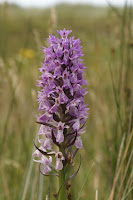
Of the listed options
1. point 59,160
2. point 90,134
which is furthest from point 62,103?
point 90,134

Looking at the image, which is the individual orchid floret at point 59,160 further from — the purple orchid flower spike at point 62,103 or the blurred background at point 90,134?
the blurred background at point 90,134

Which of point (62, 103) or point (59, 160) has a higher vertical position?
point (62, 103)

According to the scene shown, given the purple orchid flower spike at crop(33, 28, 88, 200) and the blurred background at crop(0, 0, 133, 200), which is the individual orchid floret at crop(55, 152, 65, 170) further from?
the blurred background at crop(0, 0, 133, 200)

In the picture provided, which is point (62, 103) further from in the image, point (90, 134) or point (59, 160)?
point (90, 134)

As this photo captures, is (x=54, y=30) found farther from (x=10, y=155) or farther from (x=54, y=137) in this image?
(x=10, y=155)

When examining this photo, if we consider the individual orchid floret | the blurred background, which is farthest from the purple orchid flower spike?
the blurred background

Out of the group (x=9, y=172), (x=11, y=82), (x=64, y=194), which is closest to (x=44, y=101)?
(x=64, y=194)

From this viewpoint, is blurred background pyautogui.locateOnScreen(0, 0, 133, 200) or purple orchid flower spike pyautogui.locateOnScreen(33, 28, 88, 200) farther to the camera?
blurred background pyautogui.locateOnScreen(0, 0, 133, 200)

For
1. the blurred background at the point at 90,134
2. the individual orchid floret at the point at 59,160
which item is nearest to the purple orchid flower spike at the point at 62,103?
the individual orchid floret at the point at 59,160

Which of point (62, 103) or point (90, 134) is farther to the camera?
point (90, 134)
